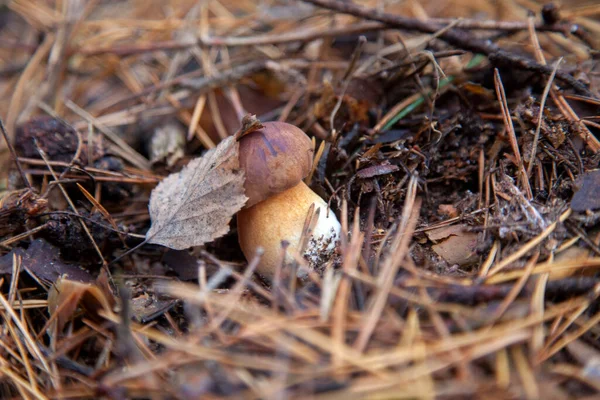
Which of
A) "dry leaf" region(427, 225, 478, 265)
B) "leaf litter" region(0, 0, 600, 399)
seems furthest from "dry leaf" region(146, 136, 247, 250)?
"dry leaf" region(427, 225, 478, 265)

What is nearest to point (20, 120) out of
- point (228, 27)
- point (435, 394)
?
point (228, 27)

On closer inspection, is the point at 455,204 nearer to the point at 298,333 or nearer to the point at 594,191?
the point at 594,191

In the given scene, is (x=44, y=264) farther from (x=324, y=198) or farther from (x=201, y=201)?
(x=324, y=198)

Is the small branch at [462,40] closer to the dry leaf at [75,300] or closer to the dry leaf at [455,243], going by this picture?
the dry leaf at [455,243]

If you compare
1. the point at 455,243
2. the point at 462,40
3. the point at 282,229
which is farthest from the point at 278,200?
the point at 462,40

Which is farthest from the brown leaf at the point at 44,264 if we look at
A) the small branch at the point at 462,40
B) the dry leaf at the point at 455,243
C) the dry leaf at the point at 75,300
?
the small branch at the point at 462,40

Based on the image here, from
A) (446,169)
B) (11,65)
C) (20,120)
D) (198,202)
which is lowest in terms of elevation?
(446,169)

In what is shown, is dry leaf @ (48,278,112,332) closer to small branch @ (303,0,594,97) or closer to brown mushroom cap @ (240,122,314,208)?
brown mushroom cap @ (240,122,314,208)
